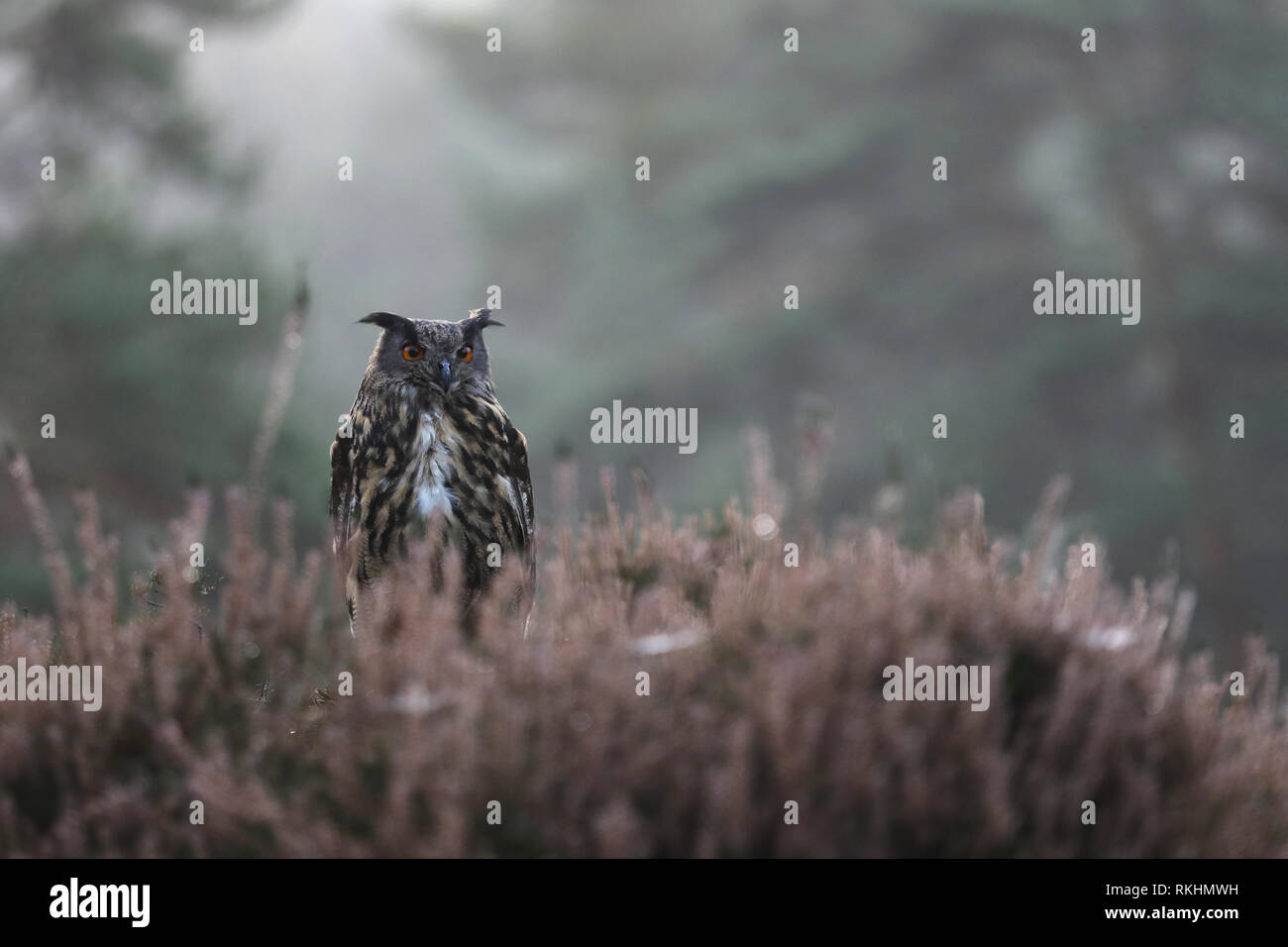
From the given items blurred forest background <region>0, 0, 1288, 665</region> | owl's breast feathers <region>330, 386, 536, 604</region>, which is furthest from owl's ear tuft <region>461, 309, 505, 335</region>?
blurred forest background <region>0, 0, 1288, 665</region>

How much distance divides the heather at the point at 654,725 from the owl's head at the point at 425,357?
123 cm

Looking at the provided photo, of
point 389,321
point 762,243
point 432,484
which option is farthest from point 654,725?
point 762,243

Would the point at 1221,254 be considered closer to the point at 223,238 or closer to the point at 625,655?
the point at 223,238

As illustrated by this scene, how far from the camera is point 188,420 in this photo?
13602 millimetres

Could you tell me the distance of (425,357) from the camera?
4902 millimetres

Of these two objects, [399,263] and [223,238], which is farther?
[399,263]

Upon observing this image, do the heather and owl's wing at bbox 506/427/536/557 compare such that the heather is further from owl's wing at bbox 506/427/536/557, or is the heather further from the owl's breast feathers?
owl's wing at bbox 506/427/536/557

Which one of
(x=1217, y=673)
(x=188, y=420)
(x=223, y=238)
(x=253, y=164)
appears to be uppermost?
(x=253, y=164)

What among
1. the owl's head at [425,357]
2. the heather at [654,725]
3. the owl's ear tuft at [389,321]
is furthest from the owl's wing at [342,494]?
the heather at [654,725]

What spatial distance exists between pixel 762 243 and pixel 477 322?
52.9 ft

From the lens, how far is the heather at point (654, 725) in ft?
9.11

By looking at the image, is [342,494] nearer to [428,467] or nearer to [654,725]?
[428,467]
